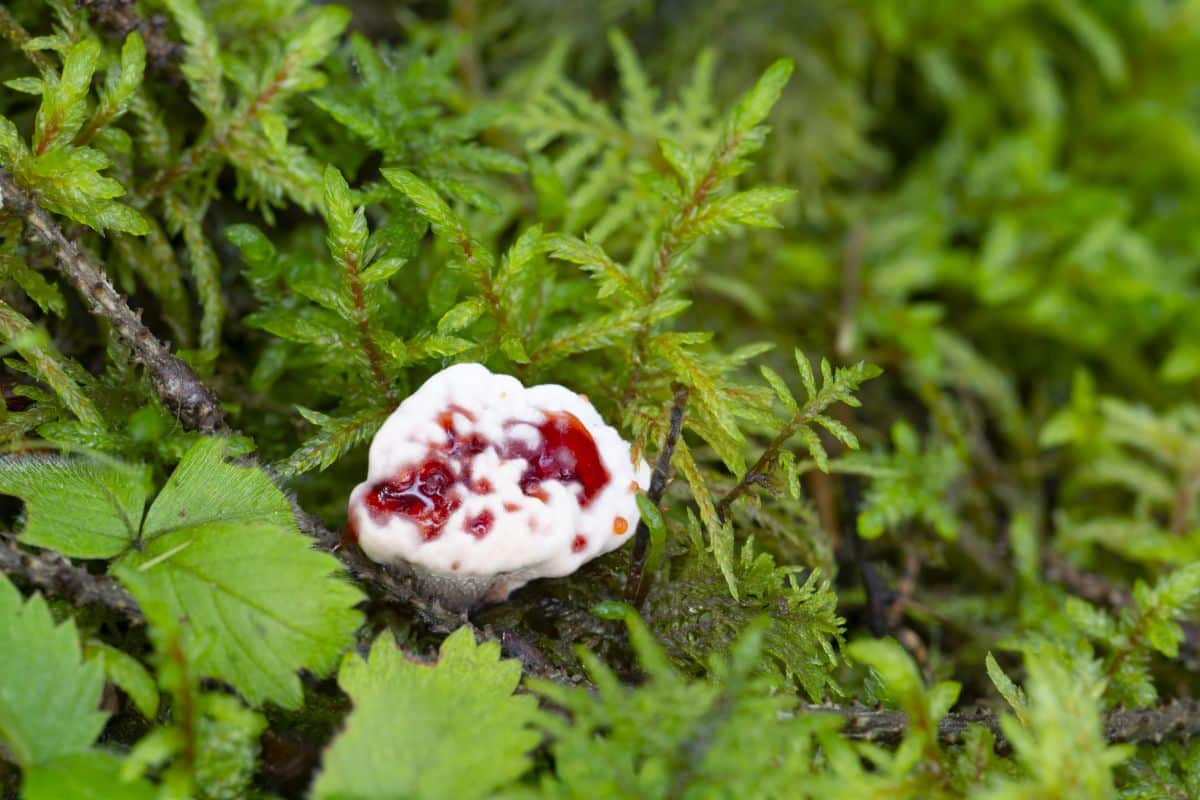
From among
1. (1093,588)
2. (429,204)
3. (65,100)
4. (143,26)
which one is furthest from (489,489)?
(1093,588)

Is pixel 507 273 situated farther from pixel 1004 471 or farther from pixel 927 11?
pixel 927 11

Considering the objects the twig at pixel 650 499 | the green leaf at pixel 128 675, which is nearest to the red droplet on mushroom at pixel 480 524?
the twig at pixel 650 499

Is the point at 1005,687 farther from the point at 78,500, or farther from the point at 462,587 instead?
the point at 78,500

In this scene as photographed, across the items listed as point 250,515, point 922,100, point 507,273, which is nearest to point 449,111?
point 507,273

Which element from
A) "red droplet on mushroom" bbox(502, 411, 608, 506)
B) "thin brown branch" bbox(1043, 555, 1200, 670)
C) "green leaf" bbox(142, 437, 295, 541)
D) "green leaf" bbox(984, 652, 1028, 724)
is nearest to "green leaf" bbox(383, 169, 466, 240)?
"red droplet on mushroom" bbox(502, 411, 608, 506)

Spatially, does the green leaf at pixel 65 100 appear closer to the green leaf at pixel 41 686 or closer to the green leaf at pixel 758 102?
A: the green leaf at pixel 41 686

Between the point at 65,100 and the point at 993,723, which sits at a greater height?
the point at 65,100

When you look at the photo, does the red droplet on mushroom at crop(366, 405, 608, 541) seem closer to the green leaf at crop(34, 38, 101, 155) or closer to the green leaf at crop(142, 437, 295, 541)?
the green leaf at crop(142, 437, 295, 541)
